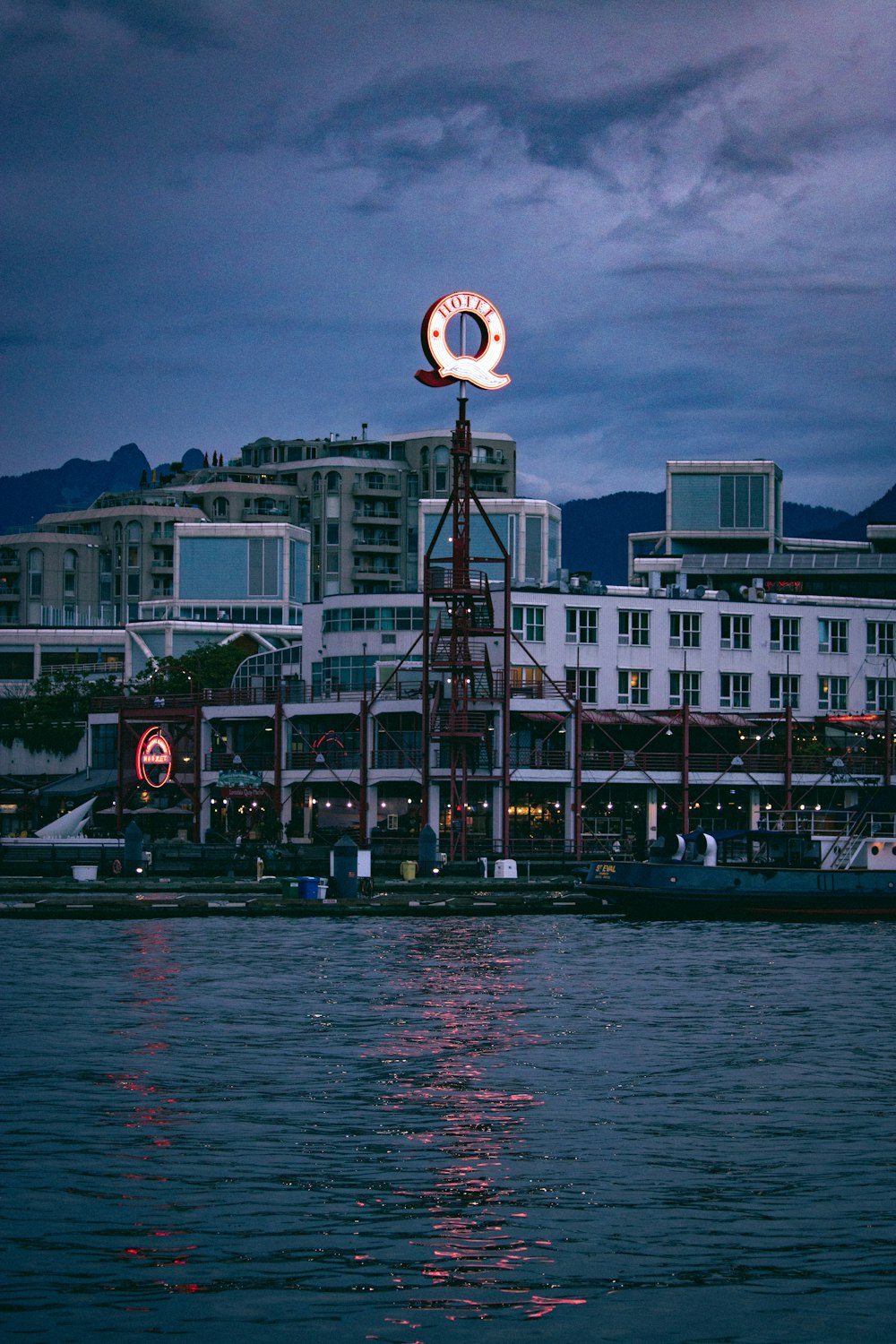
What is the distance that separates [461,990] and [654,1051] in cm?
1126

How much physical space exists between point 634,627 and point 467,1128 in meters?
96.6

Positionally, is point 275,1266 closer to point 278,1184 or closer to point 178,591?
point 278,1184

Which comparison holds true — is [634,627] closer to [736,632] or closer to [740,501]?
[736,632]

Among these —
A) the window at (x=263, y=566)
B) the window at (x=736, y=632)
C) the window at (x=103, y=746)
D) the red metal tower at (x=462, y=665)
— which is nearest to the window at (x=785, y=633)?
the window at (x=736, y=632)

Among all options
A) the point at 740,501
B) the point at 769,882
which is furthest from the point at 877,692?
the point at 769,882

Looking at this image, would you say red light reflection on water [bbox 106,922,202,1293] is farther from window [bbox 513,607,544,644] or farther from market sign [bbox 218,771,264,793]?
window [bbox 513,607,544,644]

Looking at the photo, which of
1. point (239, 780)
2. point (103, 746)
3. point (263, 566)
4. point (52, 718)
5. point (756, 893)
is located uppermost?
point (263, 566)

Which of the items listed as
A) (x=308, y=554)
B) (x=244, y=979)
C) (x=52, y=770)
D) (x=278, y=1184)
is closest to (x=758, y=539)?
(x=308, y=554)

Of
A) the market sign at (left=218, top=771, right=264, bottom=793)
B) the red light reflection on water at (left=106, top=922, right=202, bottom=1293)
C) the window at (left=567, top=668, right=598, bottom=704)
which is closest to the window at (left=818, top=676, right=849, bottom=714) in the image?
the window at (left=567, top=668, right=598, bottom=704)

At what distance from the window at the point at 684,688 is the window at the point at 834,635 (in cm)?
1079

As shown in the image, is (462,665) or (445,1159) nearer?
(445,1159)

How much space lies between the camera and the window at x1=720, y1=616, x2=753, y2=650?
124875 millimetres

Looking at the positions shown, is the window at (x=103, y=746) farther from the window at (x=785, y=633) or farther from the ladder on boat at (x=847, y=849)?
the ladder on boat at (x=847, y=849)

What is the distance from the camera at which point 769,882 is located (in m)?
72.2
